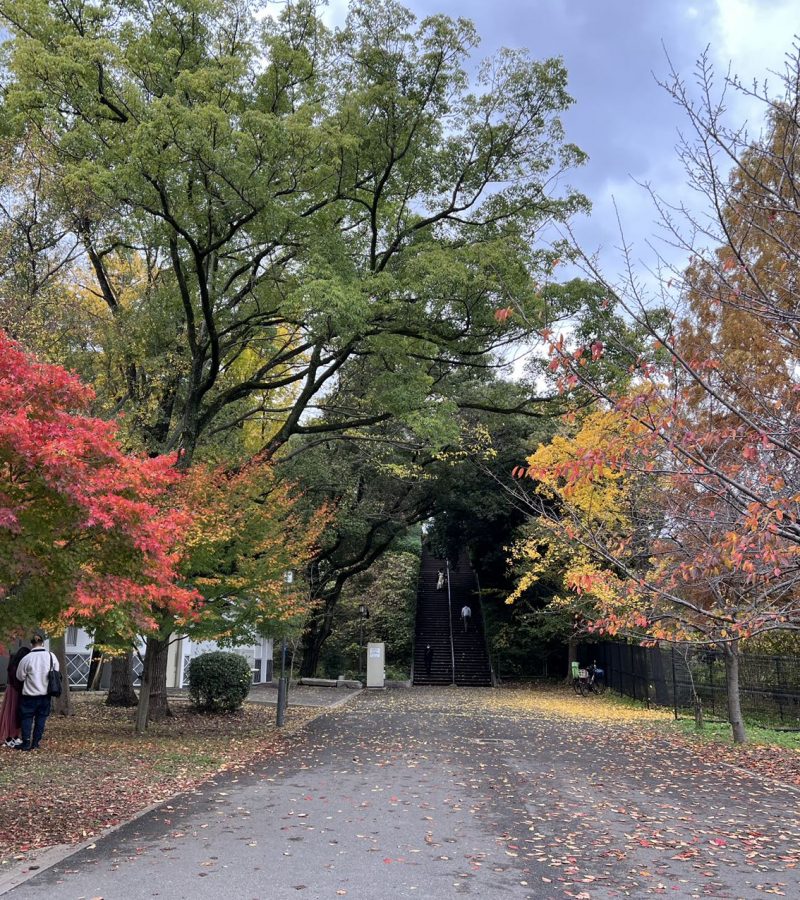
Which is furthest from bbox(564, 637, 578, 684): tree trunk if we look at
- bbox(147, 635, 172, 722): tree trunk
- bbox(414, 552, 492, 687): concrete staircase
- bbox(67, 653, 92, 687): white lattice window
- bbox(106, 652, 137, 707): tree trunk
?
bbox(147, 635, 172, 722): tree trunk

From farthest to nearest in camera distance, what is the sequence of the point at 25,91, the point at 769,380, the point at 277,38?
the point at 277,38 → the point at 25,91 → the point at 769,380

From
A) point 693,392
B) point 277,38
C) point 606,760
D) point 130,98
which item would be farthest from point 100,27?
point 606,760

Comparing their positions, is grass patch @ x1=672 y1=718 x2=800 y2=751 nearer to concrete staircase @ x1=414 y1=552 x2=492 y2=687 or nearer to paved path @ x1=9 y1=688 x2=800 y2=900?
paved path @ x1=9 y1=688 x2=800 y2=900

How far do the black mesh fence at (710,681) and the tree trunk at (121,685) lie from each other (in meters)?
12.1

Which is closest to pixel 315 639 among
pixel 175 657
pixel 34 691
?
pixel 175 657

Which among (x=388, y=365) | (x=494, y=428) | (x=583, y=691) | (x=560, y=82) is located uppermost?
(x=560, y=82)

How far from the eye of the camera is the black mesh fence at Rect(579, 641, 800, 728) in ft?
52.7

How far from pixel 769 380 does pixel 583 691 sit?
19776mm

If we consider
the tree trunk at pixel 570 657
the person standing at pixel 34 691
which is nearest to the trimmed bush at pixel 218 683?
the person standing at pixel 34 691

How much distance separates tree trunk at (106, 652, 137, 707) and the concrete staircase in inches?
633

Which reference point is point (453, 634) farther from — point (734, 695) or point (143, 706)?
point (143, 706)

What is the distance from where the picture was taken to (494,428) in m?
26.8

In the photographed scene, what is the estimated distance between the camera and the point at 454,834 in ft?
21.8

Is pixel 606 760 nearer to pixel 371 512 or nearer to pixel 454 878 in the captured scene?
pixel 454 878
